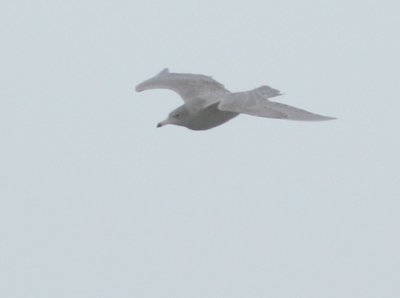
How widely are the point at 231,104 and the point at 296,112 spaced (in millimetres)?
1124

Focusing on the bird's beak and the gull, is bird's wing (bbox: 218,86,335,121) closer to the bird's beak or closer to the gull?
the gull

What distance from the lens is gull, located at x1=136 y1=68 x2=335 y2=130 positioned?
22125 millimetres

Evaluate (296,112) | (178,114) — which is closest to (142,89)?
(178,114)

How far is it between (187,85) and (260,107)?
3899mm

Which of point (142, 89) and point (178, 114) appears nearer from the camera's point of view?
point (178, 114)

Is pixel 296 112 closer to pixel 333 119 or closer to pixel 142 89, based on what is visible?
pixel 333 119

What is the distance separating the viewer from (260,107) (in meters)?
22.3

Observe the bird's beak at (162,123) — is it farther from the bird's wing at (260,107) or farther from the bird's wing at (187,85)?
the bird's wing at (260,107)

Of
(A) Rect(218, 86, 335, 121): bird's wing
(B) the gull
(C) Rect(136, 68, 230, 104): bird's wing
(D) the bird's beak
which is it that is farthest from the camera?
(C) Rect(136, 68, 230, 104): bird's wing

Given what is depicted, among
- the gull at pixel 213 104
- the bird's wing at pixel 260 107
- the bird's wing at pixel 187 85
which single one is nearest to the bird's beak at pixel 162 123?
the gull at pixel 213 104

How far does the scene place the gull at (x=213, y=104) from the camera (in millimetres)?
22125

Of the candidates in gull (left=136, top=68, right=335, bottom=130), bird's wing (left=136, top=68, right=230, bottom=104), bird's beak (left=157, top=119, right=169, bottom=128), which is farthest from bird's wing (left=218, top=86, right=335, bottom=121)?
bird's wing (left=136, top=68, right=230, bottom=104)

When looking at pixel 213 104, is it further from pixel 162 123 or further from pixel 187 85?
pixel 187 85

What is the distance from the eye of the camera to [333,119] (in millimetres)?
21156
